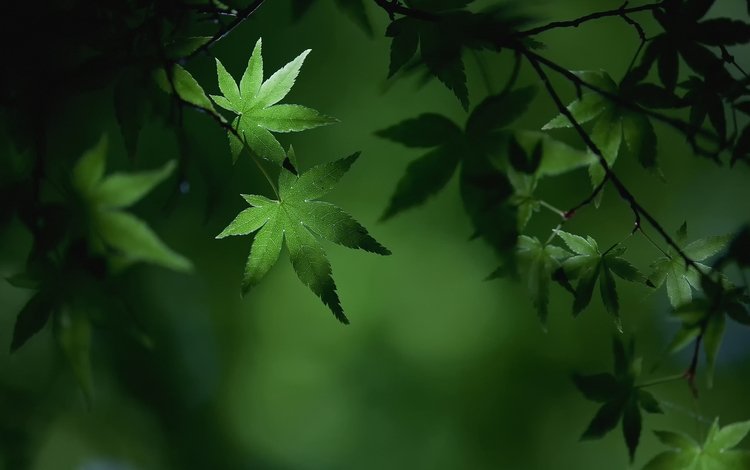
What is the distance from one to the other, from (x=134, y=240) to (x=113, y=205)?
5 cm

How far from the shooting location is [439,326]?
205 inches

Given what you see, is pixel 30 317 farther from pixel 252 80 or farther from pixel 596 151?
pixel 596 151

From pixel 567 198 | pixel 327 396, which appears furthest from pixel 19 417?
pixel 567 198

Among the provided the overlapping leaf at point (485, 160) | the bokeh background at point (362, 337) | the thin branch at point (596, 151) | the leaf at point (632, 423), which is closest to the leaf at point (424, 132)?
the overlapping leaf at point (485, 160)

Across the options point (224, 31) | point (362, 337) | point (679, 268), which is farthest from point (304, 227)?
point (362, 337)

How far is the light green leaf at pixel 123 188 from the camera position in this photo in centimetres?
57

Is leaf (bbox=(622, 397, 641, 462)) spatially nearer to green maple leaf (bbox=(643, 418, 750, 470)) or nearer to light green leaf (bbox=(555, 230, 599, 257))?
green maple leaf (bbox=(643, 418, 750, 470))

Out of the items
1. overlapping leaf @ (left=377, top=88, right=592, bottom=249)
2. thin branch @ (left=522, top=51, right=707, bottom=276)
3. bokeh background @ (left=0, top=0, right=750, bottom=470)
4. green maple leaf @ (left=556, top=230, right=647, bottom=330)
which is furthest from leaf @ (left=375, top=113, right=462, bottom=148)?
bokeh background @ (left=0, top=0, right=750, bottom=470)

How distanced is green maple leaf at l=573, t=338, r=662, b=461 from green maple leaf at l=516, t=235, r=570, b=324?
13 centimetres

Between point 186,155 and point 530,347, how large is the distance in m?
4.80

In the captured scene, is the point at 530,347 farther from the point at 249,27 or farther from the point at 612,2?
the point at 249,27

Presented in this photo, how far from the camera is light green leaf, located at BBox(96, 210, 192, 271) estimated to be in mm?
549

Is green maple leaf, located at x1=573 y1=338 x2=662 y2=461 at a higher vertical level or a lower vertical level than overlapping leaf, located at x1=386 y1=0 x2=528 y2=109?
lower

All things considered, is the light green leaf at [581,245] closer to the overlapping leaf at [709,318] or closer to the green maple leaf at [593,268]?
the green maple leaf at [593,268]
